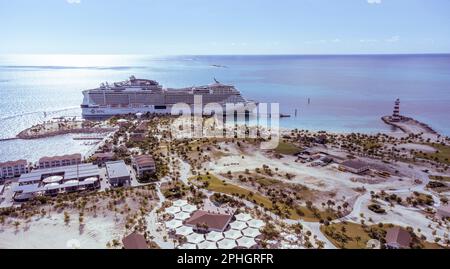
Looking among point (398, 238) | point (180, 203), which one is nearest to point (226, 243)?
point (180, 203)

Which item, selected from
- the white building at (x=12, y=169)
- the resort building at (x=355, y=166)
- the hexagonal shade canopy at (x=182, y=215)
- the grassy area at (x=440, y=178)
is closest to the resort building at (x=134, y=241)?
the hexagonal shade canopy at (x=182, y=215)

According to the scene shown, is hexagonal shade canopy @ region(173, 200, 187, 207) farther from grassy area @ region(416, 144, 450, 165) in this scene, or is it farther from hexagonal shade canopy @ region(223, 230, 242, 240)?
grassy area @ region(416, 144, 450, 165)

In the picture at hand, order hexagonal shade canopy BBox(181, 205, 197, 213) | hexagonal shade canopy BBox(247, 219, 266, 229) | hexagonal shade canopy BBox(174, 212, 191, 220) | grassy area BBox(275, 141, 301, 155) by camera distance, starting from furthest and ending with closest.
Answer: grassy area BBox(275, 141, 301, 155) < hexagonal shade canopy BBox(181, 205, 197, 213) < hexagonal shade canopy BBox(174, 212, 191, 220) < hexagonal shade canopy BBox(247, 219, 266, 229)

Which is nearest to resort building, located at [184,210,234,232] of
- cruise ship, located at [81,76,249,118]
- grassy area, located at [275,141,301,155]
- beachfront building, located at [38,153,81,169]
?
grassy area, located at [275,141,301,155]

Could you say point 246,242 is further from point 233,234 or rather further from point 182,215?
point 182,215
